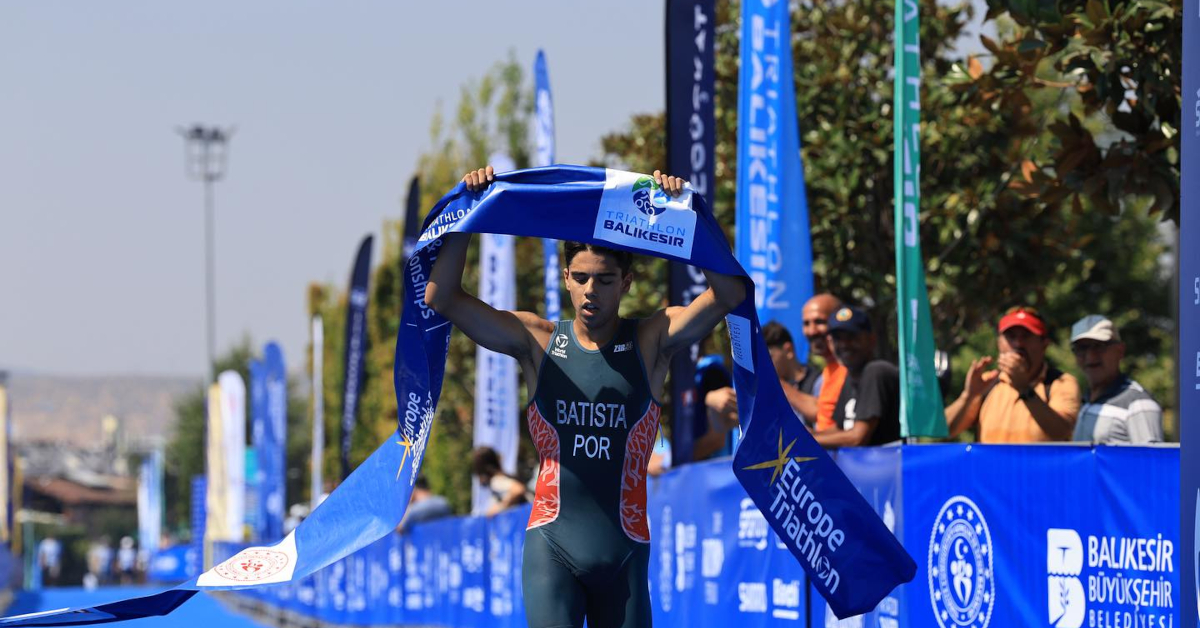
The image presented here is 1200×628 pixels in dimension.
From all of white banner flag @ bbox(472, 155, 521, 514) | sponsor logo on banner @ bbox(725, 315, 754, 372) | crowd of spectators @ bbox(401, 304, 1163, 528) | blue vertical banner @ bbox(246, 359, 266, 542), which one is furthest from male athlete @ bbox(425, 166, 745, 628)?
blue vertical banner @ bbox(246, 359, 266, 542)

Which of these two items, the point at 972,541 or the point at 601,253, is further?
the point at 972,541

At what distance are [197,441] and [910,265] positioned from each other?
107361 mm

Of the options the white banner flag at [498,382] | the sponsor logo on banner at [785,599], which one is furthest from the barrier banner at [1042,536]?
the white banner flag at [498,382]

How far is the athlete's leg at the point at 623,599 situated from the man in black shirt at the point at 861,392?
3.18m

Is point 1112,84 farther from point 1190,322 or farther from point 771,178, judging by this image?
point 1190,322

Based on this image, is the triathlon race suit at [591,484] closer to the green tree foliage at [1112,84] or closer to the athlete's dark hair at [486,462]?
the green tree foliage at [1112,84]

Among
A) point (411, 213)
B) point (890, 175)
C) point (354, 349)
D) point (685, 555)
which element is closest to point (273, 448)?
point (354, 349)

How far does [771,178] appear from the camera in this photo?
12.1 metres

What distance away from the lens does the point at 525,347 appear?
6105 mm

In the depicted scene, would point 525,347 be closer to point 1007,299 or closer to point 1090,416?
point 1090,416

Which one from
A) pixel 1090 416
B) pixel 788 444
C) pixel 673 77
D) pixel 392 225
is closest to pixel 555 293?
pixel 673 77

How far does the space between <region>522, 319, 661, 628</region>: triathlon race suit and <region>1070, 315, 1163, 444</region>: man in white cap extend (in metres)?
2.79

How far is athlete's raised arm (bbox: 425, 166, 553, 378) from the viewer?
610 cm

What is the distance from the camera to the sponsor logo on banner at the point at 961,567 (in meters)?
7.52
